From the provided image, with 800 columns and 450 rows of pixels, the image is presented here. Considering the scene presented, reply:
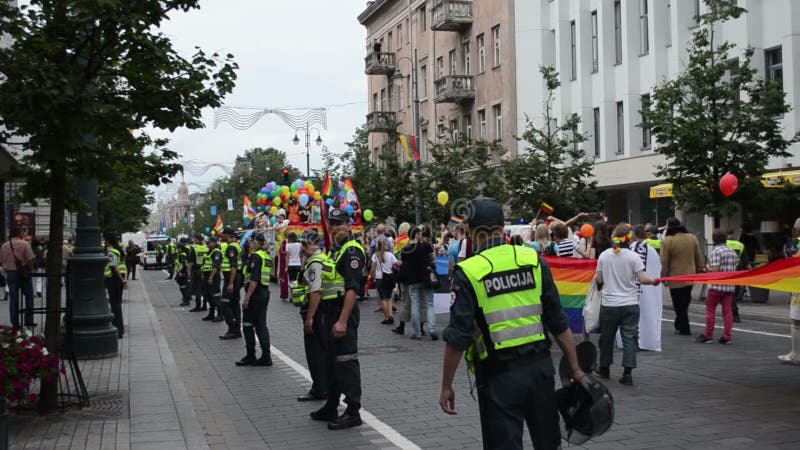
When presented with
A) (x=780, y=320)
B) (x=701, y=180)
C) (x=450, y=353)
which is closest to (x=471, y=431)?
(x=450, y=353)

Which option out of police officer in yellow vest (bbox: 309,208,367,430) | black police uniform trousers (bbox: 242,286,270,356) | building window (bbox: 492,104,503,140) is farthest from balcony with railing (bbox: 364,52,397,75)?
police officer in yellow vest (bbox: 309,208,367,430)

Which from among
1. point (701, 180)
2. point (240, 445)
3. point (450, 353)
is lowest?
point (240, 445)

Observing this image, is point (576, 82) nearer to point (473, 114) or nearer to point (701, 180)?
point (473, 114)

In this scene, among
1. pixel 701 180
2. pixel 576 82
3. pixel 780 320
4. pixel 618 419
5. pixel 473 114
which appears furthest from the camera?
pixel 473 114

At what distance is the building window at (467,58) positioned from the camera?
45.2 metres

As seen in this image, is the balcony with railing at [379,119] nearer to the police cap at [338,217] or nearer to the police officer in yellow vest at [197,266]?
the police officer in yellow vest at [197,266]

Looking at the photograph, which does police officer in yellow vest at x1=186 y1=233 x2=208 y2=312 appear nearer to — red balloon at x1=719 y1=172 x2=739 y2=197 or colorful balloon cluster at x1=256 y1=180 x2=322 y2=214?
colorful balloon cluster at x1=256 y1=180 x2=322 y2=214

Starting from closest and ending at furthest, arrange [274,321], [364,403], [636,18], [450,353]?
[450,353], [364,403], [274,321], [636,18]

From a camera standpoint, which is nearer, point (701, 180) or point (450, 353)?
point (450, 353)

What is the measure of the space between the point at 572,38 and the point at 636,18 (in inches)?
192

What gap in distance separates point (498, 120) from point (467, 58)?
5.11 meters

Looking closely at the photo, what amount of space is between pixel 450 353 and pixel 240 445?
3494 mm

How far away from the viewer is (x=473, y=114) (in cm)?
4491

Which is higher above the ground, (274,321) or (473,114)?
(473,114)
